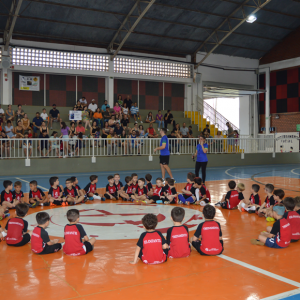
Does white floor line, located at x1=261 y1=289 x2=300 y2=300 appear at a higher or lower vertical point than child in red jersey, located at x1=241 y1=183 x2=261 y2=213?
lower

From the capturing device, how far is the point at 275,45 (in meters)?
29.2

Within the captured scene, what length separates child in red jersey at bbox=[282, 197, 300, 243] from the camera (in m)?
5.64

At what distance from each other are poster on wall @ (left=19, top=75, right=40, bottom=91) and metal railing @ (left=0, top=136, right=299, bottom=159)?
7.49 meters

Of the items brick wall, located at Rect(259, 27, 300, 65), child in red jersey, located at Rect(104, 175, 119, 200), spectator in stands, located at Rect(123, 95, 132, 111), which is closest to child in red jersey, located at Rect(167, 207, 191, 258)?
child in red jersey, located at Rect(104, 175, 119, 200)

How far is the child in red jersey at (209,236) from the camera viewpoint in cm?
495

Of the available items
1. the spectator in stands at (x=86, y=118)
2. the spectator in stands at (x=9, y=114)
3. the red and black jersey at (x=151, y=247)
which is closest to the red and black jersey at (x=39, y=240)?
the red and black jersey at (x=151, y=247)

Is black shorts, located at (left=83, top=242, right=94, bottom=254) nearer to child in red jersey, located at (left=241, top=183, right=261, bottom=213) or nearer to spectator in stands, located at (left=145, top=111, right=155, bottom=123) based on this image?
child in red jersey, located at (left=241, top=183, right=261, bottom=213)

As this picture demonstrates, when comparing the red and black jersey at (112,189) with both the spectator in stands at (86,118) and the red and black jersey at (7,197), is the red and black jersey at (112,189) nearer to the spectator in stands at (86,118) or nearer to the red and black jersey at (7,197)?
the red and black jersey at (7,197)

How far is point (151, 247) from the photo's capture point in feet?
15.2

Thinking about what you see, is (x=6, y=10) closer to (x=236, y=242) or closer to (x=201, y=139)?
(x=201, y=139)

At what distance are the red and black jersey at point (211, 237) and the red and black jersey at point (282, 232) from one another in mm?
1020

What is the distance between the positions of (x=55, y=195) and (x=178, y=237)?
528 cm

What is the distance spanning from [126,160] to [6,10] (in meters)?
11.1

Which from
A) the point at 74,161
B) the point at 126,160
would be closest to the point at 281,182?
the point at 126,160
